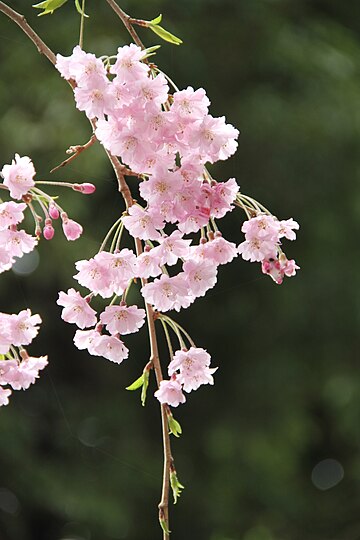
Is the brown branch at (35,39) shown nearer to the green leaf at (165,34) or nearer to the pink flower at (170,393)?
the green leaf at (165,34)

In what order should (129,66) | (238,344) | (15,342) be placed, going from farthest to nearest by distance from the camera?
(238,344) < (15,342) < (129,66)

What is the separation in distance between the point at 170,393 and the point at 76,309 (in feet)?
0.34

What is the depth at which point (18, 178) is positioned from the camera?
2.49 ft

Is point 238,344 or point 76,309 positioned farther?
point 238,344

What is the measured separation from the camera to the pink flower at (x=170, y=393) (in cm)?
79

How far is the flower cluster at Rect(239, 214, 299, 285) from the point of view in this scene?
2.56 ft

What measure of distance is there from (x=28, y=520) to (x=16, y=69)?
1.62 meters

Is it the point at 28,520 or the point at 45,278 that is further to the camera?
the point at 28,520

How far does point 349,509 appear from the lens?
12.4 ft

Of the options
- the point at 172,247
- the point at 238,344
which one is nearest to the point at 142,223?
the point at 172,247

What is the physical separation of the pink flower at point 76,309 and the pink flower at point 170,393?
0.28 ft

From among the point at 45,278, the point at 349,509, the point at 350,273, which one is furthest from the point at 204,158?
the point at 349,509

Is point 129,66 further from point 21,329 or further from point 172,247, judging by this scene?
point 21,329

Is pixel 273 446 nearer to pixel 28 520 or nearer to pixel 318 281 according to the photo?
pixel 318 281
